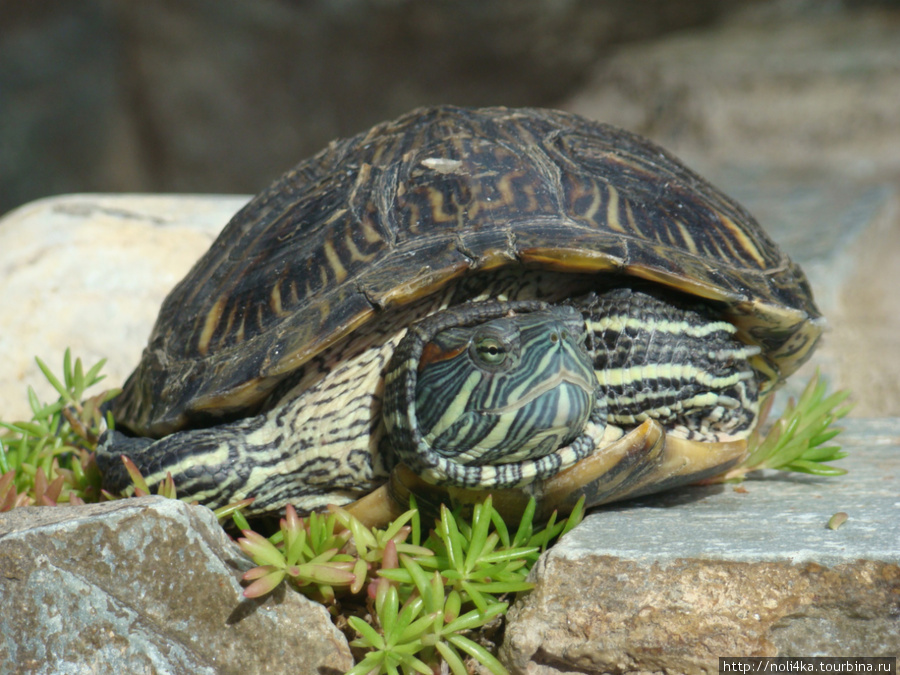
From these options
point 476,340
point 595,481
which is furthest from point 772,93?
point 476,340

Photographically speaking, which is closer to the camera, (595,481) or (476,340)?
(476,340)

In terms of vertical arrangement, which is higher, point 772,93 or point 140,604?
point 772,93

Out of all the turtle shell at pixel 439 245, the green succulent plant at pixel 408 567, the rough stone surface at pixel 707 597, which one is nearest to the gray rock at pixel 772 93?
the turtle shell at pixel 439 245

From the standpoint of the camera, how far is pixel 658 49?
28.5 feet

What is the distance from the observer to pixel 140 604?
1.67 m

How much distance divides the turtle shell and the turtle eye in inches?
9.2

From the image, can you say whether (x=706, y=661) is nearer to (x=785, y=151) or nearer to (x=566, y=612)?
(x=566, y=612)

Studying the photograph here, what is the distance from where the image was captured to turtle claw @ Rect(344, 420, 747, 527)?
73.7 inches

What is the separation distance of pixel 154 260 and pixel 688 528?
285 centimetres

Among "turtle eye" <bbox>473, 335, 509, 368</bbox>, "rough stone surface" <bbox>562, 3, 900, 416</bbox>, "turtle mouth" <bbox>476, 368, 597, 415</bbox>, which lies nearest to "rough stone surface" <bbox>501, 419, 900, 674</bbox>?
"turtle mouth" <bbox>476, 368, 597, 415</bbox>

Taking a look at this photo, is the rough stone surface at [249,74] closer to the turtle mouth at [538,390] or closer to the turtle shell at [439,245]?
the turtle shell at [439,245]

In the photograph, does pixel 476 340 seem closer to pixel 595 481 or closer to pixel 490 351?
pixel 490 351

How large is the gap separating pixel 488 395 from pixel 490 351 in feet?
0.32

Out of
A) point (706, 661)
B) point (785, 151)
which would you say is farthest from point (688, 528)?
point (785, 151)
